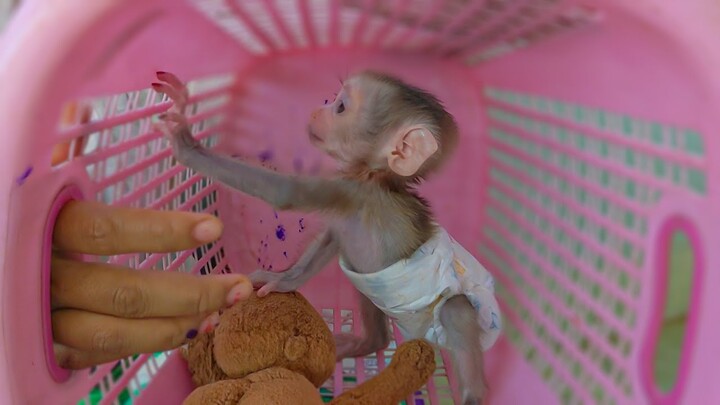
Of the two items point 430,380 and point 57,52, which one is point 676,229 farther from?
point 57,52

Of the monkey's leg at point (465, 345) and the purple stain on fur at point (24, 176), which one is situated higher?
the purple stain on fur at point (24, 176)

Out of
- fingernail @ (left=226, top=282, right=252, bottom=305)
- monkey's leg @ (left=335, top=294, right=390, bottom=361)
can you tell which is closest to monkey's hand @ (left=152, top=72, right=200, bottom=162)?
fingernail @ (left=226, top=282, right=252, bottom=305)

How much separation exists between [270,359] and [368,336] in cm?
17

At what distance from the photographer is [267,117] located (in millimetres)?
660

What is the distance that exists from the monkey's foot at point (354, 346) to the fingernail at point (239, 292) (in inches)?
7.1

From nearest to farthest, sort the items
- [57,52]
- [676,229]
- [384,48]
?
[57,52] → [676,229] → [384,48]

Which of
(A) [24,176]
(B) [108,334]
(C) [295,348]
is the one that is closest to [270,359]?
(C) [295,348]

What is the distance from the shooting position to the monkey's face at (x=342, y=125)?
0.63 meters

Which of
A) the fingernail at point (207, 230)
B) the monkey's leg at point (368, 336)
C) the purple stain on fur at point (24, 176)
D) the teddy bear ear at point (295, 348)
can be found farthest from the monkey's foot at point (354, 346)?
the purple stain on fur at point (24, 176)

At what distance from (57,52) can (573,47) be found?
41 centimetres

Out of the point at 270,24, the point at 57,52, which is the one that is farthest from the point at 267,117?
the point at 57,52

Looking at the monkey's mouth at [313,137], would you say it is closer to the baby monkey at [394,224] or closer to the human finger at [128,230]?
the baby monkey at [394,224]

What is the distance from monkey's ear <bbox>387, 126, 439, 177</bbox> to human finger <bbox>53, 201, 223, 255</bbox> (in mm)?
179

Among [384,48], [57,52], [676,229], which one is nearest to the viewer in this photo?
[57,52]
